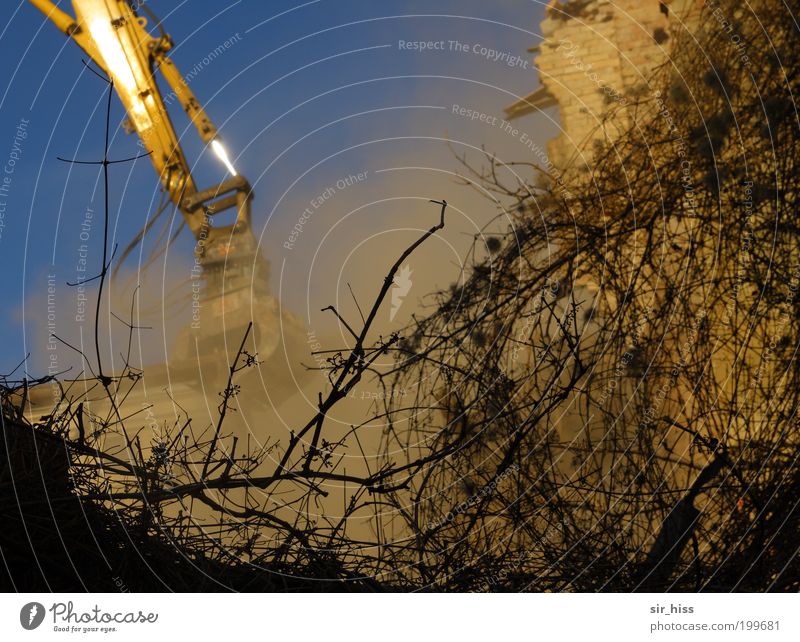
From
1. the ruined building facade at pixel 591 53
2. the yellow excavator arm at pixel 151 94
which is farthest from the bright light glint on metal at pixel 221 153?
the ruined building facade at pixel 591 53

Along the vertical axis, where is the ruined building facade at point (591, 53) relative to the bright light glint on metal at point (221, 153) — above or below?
above

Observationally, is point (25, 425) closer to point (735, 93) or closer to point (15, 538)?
point (15, 538)

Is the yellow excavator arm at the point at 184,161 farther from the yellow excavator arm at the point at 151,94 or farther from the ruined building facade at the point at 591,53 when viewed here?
the ruined building facade at the point at 591,53

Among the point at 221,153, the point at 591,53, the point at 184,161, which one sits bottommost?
the point at 221,153

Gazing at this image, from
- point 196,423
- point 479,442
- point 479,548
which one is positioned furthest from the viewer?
point 196,423

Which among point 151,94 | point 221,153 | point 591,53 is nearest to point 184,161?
point 151,94

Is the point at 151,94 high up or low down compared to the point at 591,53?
down

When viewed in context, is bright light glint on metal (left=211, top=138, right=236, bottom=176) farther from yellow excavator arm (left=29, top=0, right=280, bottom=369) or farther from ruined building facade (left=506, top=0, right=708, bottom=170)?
ruined building facade (left=506, top=0, right=708, bottom=170)

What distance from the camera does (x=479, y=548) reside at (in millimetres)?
2936

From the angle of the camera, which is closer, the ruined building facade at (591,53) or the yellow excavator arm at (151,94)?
the yellow excavator arm at (151,94)

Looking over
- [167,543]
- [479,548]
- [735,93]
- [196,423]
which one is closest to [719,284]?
[735,93]

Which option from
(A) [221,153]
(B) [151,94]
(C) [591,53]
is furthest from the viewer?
(C) [591,53]

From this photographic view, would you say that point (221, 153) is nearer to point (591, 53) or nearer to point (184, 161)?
point (184, 161)
